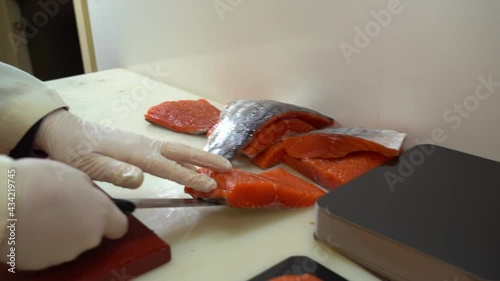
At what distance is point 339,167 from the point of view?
836mm

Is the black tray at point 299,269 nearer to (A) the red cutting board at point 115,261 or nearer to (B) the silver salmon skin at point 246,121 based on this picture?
(A) the red cutting board at point 115,261

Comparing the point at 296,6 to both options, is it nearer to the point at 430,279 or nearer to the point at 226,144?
the point at 226,144

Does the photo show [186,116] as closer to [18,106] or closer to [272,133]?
[272,133]

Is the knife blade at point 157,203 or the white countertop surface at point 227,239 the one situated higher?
the knife blade at point 157,203

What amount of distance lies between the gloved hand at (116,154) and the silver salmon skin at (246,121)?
0.11 m

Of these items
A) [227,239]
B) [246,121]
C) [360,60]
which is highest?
[360,60]

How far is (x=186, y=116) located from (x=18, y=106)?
0.45 m

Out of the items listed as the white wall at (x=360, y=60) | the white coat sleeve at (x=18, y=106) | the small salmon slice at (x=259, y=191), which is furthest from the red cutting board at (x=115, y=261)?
the white wall at (x=360, y=60)

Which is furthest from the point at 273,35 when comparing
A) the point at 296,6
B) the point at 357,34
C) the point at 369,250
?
the point at 369,250

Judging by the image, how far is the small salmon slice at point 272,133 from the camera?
91cm

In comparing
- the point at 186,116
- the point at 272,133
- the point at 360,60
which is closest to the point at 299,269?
the point at 272,133

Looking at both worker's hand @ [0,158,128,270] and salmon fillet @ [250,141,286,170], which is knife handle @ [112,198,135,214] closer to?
worker's hand @ [0,158,128,270]

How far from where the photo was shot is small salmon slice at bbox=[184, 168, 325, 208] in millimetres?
728

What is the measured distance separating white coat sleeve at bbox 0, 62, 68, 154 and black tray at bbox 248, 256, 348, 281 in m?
0.46
